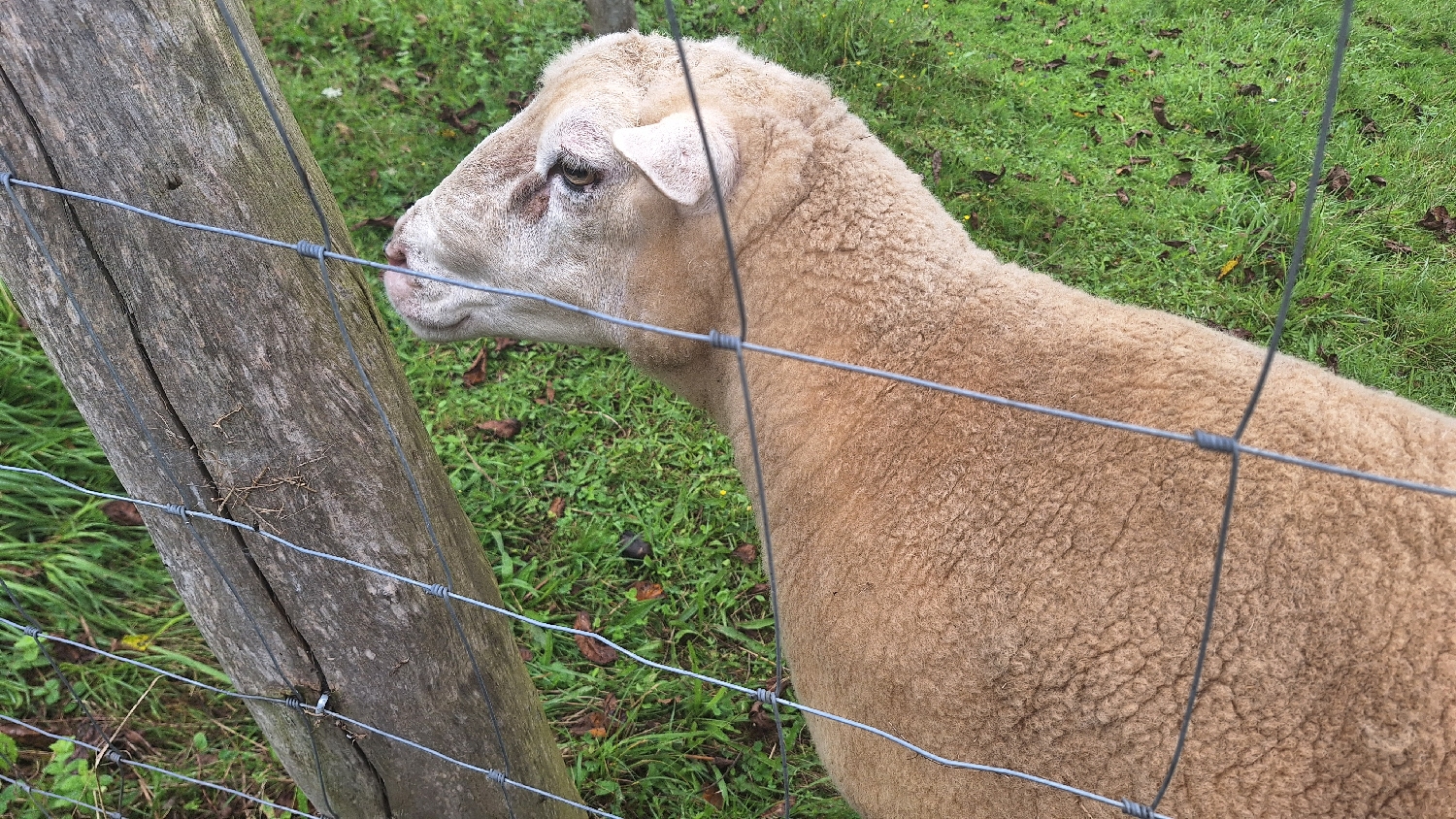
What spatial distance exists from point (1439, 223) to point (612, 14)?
4.43m

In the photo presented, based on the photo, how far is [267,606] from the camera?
76.7 inches

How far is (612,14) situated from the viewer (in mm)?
4930

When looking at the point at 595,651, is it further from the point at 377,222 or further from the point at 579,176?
the point at 377,222

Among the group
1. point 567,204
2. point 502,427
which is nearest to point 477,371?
point 502,427

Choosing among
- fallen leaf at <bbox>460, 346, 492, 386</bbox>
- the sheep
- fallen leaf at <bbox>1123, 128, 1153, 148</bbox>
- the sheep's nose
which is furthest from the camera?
fallen leaf at <bbox>1123, 128, 1153, 148</bbox>

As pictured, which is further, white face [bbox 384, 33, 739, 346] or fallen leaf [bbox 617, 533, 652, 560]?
fallen leaf [bbox 617, 533, 652, 560]

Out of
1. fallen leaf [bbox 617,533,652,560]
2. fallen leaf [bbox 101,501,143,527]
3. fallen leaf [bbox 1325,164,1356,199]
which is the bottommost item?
fallen leaf [bbox 617,533,652,560]

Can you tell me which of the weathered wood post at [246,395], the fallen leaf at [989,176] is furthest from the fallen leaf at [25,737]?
the fallen leaf at [989,176]

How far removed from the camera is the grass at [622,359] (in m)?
3.24

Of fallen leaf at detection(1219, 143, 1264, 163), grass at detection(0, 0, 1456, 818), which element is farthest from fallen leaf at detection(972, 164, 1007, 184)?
fallen leaf at detection(1219, 143, 1264, 163)

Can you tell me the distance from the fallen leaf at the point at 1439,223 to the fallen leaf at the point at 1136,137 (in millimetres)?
1440

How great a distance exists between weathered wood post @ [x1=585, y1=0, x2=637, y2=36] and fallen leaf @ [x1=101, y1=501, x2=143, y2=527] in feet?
10.8

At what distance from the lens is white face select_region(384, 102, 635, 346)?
2.19 m

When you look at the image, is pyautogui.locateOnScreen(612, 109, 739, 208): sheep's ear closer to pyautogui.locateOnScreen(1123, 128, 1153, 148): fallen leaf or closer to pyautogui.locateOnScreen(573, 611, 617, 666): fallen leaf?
pyautogui.locateOnScreen(573, 611, 617, 666): fallen leaf
